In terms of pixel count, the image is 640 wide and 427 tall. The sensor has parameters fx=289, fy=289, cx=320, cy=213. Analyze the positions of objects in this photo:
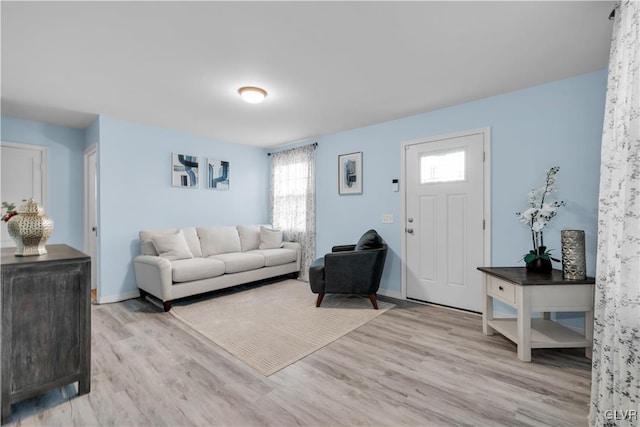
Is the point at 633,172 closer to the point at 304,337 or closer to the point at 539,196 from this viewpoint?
the point at 539,196

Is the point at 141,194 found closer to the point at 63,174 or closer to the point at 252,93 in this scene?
the point at 63,174

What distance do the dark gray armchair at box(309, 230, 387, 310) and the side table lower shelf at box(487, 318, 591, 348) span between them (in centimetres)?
120

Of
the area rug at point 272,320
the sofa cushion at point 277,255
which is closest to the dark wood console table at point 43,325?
the area rug at point 272,320

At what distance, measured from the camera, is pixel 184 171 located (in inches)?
173

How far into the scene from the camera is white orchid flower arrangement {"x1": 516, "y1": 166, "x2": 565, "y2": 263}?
251 centimetres

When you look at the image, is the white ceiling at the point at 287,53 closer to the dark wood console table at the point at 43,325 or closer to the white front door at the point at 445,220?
the white front door at the point at 445,220

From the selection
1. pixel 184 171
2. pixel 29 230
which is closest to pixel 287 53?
pixel 29 230

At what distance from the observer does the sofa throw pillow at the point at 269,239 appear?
4.88m

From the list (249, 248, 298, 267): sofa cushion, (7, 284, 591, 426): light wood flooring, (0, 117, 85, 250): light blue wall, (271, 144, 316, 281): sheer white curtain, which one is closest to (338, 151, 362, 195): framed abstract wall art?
(271, 144, 316, 281): sheer white curtain

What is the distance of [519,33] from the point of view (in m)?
2.01

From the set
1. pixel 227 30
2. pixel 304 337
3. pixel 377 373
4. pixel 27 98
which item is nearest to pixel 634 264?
pixel 377 373

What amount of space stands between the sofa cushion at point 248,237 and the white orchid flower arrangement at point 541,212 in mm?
3713

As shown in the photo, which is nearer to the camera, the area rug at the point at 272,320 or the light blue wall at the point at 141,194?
the area rug at the point at 272,320

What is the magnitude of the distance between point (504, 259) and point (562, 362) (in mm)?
1085
